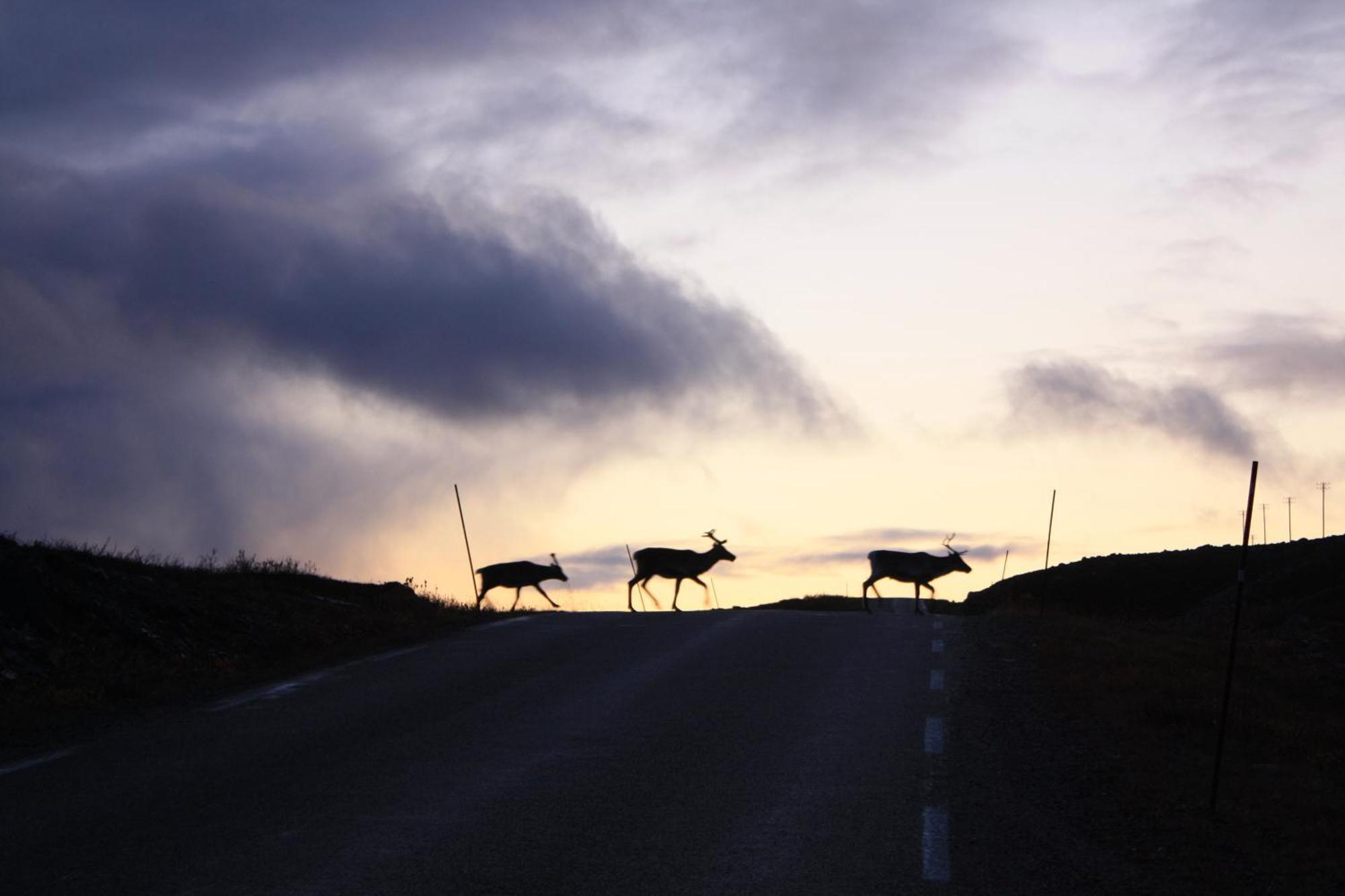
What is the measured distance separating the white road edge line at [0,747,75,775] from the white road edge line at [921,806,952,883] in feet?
22.8

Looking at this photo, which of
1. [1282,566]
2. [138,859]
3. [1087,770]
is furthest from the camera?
[1282,566]

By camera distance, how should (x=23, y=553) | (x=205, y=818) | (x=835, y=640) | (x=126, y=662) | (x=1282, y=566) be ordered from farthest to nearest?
(x=1282, y=566), (x=835, y=640), (x=23, y=553), (x=126, y=662), (x=205, y=818)

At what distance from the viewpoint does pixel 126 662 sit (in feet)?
54.7

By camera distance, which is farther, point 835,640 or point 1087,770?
point 835,640

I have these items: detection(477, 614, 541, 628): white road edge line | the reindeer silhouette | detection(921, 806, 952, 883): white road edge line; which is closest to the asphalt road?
detection(921, 806, 952, 883): white road edge line

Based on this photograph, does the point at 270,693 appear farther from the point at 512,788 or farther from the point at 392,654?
the point at 512,788

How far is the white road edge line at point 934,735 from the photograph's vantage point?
1153 centimetres

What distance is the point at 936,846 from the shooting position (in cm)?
851

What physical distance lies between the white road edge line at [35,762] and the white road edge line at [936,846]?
695cm

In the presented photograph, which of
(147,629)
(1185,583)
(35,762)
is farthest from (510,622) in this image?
(1185,583)

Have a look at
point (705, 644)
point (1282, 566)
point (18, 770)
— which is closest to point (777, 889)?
point (18, 770)

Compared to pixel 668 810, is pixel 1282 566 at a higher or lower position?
higher

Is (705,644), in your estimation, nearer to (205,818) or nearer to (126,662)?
(126,662)

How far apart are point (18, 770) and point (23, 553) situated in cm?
769
